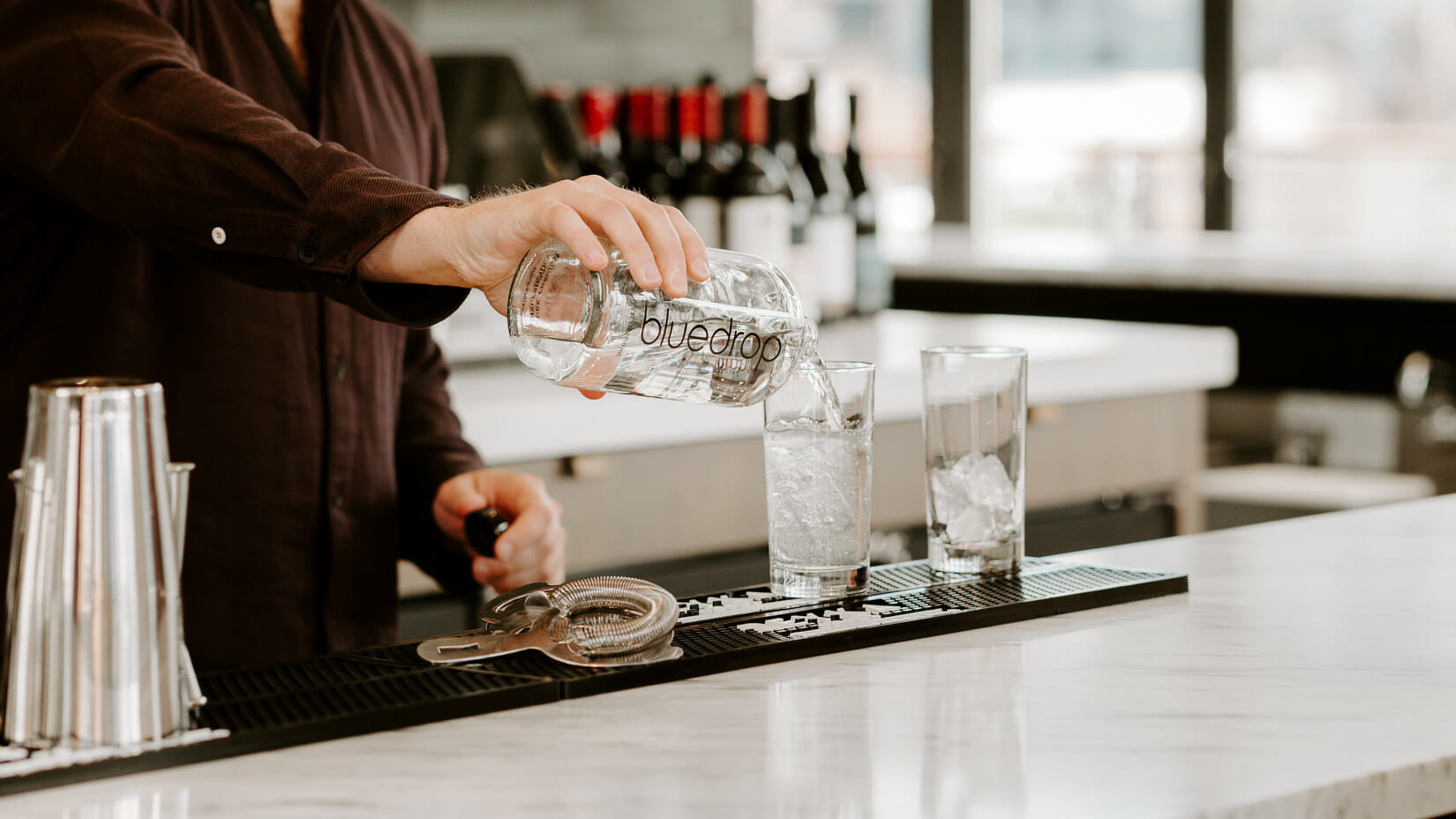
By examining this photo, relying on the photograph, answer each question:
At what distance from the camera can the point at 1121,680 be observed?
35.8 inches

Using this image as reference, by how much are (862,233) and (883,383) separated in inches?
26.0

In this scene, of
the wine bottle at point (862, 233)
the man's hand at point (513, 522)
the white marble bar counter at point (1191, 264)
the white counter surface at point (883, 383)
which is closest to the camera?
the man's hand at point (513, 522)

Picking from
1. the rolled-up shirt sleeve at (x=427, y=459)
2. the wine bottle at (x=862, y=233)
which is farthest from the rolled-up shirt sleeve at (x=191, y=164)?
the wine bottle at (x=862, y=233)

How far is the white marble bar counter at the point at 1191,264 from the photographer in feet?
10.4

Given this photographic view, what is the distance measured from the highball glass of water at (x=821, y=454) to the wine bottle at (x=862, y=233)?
61.0 inches

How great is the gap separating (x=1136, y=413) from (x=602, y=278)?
1.71m

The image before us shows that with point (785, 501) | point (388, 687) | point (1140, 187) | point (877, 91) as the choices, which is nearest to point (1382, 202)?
point (1140, 187)

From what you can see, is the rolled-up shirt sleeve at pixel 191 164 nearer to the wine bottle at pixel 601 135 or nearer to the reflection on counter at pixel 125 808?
the reflection on counter at pixel 125 808

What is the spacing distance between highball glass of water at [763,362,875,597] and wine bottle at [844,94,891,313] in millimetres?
1551

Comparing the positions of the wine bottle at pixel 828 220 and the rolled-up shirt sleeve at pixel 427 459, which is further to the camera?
the wine bottle at pixel 828 220

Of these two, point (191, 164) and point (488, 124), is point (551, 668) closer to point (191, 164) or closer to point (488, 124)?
point (191, 164)

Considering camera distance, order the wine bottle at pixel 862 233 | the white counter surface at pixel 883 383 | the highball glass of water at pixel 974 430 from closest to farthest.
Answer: the highball glass of water at pixel 974 430 < the white counter surface at pixel 883 383 < the wine bottle at pixel 862 233

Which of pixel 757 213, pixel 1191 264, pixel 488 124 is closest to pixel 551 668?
pixel 757 213

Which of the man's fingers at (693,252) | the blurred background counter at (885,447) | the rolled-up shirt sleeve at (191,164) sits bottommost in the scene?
the blurred background counter at (885,447)
